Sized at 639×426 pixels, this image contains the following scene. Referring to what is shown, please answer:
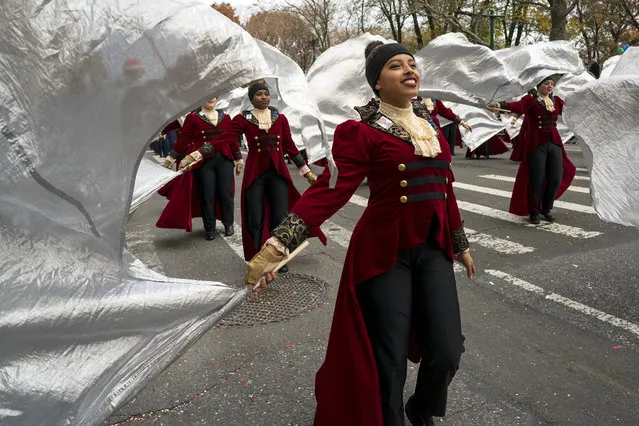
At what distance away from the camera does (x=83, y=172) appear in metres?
1.83

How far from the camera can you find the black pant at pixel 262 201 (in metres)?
5.66

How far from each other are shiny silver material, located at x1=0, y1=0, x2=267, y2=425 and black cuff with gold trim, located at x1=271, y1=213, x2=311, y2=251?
58cm

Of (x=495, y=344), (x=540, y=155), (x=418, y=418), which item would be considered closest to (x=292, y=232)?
(x=418, y=418)

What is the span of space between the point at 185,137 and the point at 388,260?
17.6 feet

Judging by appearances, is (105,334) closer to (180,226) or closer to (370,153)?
(370,153)

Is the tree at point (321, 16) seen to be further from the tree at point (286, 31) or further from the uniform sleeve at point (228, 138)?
the uniform sleeve at point (228, 138)

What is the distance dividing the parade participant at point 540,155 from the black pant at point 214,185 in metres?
3.62

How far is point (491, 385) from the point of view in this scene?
10.7 ft

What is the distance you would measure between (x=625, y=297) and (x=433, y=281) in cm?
290

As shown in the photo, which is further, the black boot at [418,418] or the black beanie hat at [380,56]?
the black boot at [418,418]

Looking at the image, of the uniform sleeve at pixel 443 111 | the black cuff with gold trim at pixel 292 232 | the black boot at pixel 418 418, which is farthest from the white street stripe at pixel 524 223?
the black cuff with gold trim at pixel 292 232

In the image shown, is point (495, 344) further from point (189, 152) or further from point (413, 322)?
point (189, 152)

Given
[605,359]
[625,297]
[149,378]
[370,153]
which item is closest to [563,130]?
[625,297]

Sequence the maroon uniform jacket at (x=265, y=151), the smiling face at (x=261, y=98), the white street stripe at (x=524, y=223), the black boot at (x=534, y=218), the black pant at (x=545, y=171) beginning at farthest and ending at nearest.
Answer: the black boot at (x=534, y=218) < the black pant at (x=545, y=171) < the white street stripe at (x=524, y=223) < the maroon uniform jacket at (x=265, y=151) < the smiling face at (x=261, y=98)
